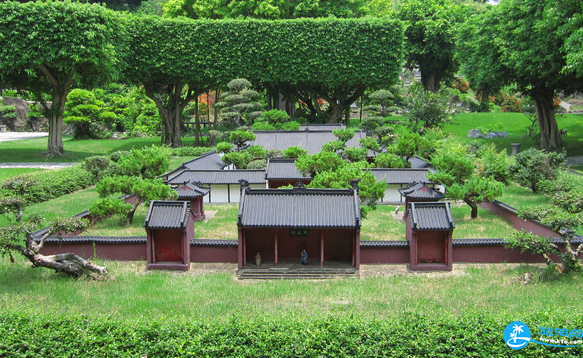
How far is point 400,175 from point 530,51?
43.7 ft

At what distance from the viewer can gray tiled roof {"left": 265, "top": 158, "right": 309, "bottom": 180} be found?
113ft

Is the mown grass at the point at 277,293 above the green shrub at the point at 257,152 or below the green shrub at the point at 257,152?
below

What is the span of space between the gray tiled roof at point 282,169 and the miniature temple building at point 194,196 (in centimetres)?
546

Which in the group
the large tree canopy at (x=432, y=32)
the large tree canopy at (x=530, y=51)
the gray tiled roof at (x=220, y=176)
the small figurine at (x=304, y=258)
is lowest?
the small figurine at (x=304, y=258)

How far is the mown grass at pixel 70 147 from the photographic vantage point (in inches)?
1802

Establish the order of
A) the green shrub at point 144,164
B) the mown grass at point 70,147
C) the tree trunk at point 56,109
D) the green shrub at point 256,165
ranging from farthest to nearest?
the mown grass at point 70,147 < the tree trunk at point 56,109 < the green shrub at point 256,165 < the green shrub at point 144,164

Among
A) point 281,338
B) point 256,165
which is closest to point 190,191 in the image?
point 256,165

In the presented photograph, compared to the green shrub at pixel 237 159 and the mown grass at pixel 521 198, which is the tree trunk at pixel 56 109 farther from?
the mown grass at pixel 521 198

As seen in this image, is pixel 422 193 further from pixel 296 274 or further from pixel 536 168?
pixel 296 274

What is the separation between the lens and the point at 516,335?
12.9 meters

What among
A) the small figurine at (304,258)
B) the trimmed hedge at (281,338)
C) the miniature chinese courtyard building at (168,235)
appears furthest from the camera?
the small figurine at (304,258)

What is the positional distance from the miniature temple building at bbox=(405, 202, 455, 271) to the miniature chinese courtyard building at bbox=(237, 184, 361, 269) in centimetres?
225

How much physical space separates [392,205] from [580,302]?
706 inches

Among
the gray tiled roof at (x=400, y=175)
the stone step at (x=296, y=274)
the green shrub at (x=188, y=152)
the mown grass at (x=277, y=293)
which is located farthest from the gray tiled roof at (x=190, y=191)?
the green shrub at (x=188, y=152)
